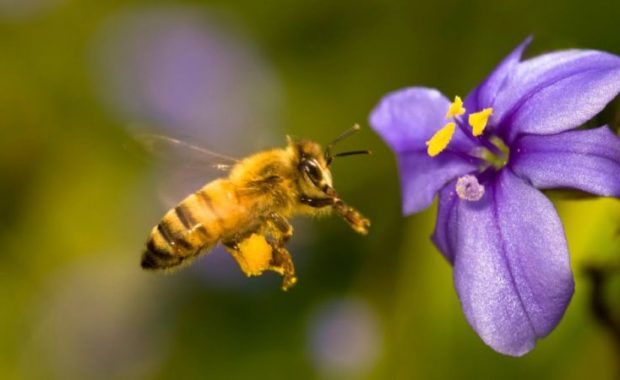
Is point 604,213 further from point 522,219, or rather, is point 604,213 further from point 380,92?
point 380,92

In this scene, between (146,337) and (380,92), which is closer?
(146,337)

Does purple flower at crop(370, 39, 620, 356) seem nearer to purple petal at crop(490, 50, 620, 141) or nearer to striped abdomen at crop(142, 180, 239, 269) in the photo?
purple petal at crop(490, 50, 620, 141)

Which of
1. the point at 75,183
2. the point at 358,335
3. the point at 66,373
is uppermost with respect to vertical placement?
the point at 75,183

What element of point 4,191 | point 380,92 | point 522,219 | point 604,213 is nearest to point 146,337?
point 4,191

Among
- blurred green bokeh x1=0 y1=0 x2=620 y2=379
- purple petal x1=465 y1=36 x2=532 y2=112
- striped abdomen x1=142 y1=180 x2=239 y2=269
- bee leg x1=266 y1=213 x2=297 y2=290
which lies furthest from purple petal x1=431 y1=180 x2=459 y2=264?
blurred green bokeh x1=0 y1=0 x2=620 y2=379

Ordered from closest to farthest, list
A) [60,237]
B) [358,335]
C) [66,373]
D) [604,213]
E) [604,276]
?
[604,276]
[604,213]
[358,335]
[66,373]
[60,237]

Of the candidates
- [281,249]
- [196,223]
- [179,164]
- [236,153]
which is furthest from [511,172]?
[236,153]

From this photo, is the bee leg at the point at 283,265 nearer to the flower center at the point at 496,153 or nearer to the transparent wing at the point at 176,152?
the transparent wing at the point at 176,152
